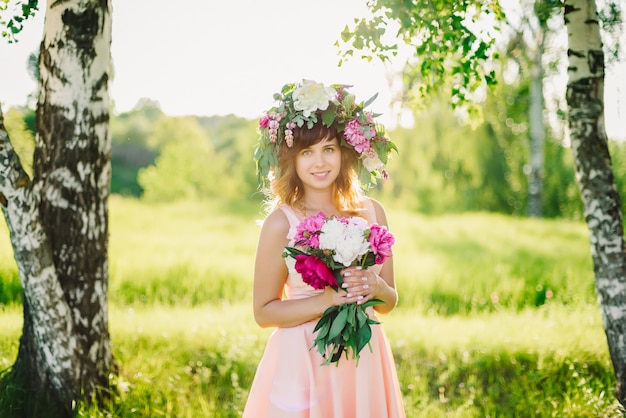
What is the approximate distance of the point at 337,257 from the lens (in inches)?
91.6

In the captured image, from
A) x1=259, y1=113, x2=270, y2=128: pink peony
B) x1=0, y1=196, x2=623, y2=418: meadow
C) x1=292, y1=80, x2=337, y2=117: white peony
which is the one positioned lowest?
x1=0, y1=196, x2=623, y2=418: meadow

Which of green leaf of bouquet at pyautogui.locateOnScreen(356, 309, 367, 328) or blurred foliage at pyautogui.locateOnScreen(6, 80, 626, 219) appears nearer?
green leaf of bouquet at pyautogui.locateOnScreen(356, 309, 367, 328)

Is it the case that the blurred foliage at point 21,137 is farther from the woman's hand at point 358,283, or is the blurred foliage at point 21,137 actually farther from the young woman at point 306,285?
the woman's hand at point 358,283

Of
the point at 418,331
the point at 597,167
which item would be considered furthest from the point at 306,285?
the point at 418,331

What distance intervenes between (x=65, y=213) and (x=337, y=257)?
2012 mm

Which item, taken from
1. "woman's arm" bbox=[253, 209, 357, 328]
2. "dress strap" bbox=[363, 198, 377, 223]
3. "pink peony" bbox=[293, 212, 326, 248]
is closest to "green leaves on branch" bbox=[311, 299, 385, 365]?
"woman's arm" bbox=[253, 209, 357, 328]

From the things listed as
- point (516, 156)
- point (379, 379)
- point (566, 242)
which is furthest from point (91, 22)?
point (516, 156)

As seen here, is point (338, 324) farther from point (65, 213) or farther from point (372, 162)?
point (65, 213)

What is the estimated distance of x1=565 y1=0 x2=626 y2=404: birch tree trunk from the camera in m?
3.88

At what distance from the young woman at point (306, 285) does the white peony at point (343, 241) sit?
10.5 inches

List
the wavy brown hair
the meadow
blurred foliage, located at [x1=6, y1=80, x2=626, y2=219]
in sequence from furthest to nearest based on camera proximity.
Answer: blurred foliage, located at [x1=6, y1=80, x2=626, y2=219], the meadow, the wavy brown hair

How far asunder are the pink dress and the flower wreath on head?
12.6 inches

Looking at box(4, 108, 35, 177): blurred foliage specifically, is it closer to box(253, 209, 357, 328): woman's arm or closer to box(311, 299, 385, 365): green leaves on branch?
box(253, 209, 357, 328): woman's arm

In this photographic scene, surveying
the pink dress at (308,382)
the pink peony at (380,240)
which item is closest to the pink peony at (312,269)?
the pink peony at (380,240)
